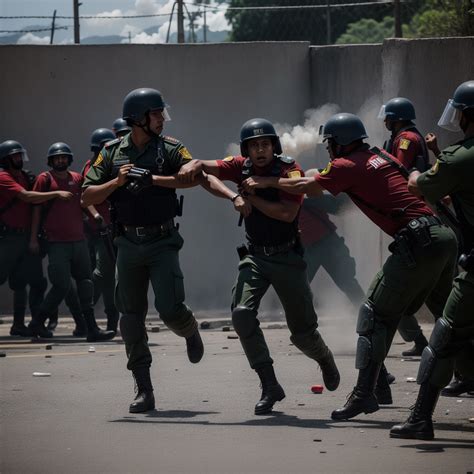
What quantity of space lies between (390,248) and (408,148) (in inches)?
115

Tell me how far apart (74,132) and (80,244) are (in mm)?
2502

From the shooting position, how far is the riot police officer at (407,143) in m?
10.4

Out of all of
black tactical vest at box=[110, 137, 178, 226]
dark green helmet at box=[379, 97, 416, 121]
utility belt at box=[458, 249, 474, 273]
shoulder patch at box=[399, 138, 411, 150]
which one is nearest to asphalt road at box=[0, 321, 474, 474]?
utility belt at box=[458, 249, 474, 273]

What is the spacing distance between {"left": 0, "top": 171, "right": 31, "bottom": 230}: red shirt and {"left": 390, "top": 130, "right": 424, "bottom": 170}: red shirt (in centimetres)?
426

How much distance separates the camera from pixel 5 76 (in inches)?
604

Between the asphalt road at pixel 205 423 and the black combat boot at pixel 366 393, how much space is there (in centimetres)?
11

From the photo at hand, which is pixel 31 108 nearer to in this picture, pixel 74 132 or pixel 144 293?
pixel 74 132

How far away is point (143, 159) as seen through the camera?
8.45 metres

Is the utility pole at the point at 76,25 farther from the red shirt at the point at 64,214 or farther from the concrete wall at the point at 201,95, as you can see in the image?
the red shirt at the point at 64,214

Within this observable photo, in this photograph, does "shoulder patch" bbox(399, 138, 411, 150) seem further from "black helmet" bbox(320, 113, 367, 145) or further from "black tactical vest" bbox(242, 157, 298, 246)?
"black helmet" bbox(320, 113, 367, 145)

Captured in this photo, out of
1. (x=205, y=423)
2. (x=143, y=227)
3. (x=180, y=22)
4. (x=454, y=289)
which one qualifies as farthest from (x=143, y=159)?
(x=180, y=22)

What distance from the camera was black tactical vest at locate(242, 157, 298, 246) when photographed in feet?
27.3

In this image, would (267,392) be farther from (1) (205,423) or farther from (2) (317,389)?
(2) (317,389)

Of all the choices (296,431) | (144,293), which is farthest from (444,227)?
(144,293)
